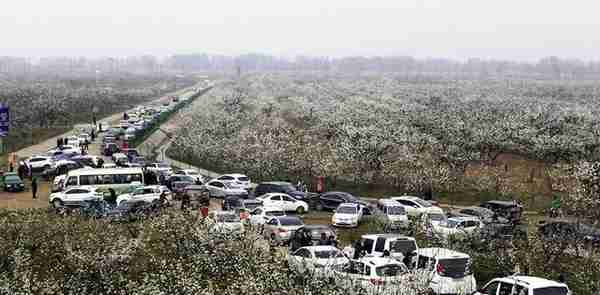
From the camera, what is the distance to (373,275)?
2014 cm

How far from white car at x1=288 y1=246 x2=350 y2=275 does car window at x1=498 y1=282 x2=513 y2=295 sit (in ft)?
16.0

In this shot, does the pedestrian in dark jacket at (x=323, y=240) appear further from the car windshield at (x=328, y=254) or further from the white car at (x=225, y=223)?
the car windshield at (x=328, y=254)

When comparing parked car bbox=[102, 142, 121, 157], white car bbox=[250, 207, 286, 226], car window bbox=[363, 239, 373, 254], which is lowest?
parked car bbox=[102, 142, 121, 157]

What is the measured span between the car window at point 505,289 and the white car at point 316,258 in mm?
4881

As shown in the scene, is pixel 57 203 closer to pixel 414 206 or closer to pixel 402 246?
pixel 414 206

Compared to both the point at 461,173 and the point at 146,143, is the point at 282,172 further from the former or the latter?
the point at 146,143

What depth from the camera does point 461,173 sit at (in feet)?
159

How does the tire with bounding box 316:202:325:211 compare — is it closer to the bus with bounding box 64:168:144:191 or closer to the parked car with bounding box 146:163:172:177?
the bus with bounding box 64:168:144:191

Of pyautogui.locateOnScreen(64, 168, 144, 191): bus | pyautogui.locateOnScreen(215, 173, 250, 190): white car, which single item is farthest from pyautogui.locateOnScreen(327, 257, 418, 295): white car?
pyautogui.locateOnScreen(64, 168, 144, 191): bus

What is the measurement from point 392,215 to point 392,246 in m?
8.73

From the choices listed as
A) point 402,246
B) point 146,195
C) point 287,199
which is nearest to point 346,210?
point 287,199

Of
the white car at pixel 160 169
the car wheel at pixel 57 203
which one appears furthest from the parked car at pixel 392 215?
Result: the car wheel at pixel 57 203

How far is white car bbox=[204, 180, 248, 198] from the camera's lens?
4084cm

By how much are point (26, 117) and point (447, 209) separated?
6284 centimetres
